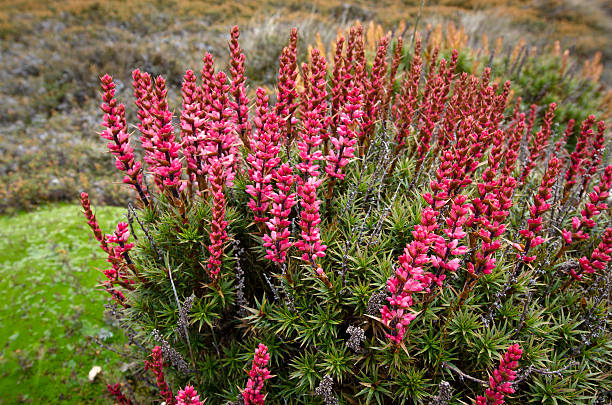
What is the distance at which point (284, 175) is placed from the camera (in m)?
1.92

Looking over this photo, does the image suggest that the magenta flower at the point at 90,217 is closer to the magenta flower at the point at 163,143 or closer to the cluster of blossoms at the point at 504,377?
the magenta flower at the point at 163,143

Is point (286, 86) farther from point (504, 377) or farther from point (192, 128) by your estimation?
point (504, 377)

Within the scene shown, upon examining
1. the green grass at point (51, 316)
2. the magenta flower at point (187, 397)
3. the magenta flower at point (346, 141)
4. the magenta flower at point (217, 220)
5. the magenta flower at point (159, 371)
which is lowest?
the green grass at point (51, 316)

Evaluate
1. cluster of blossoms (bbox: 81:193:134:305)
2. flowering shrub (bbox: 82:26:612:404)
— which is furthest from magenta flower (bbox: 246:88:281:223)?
cluster of blossoms (bbox: 81:193:134:305)

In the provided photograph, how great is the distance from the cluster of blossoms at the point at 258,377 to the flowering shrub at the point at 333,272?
0.04 feet

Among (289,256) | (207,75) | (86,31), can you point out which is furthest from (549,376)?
(86,31)

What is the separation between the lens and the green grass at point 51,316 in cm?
323

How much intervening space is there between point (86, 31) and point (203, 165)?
53.2 ft

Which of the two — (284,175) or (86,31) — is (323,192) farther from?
(86,31)

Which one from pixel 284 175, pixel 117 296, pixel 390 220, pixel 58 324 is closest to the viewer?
pixel 284 175

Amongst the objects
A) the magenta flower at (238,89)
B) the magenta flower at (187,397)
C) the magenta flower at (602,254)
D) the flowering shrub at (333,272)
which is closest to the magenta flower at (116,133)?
the flowering shrub at (333,272)

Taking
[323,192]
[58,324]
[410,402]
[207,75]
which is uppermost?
[207,75]

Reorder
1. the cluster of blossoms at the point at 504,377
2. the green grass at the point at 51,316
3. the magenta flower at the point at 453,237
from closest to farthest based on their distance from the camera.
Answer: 1. the cluster of blossoms at the point at 504,377
2. the magenta flower at the point at 453,237
3. the green grass at the point at 51,316

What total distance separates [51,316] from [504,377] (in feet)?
14.4
